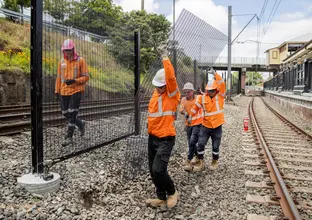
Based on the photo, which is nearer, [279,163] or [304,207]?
[304,207]

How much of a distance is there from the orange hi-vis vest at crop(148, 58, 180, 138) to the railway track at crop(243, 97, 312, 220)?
1551 millimetres

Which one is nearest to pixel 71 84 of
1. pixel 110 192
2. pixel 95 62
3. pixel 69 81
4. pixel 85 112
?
pixel 69 81

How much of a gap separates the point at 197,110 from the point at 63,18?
293 centimetres

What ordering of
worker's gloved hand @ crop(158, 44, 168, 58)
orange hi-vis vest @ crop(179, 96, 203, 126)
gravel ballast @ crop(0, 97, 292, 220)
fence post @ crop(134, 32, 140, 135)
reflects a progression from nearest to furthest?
1. gravel ballast @ crop(0, 97, 292, 220)
2. worker's gloved hand @ crop(158, 44, 168, 58)
3. orange hi-vis vest @ crop(179, 96, 203, 126)
4. fence post @ crop(134, 32, 140, 135)

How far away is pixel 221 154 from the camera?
7.55 meters

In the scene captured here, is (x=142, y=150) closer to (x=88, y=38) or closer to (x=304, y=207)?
(x=88, y=38)

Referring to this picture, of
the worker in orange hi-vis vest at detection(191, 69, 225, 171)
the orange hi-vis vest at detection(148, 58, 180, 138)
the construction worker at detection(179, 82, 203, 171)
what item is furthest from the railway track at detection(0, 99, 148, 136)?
the orange hi-vis vest at detection(148, 58, 180, 138)

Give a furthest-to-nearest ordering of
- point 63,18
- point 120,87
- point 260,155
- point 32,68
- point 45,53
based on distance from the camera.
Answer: point 260,155 → point 120,87 → point 63,18 → point 45,53 → point 32,68

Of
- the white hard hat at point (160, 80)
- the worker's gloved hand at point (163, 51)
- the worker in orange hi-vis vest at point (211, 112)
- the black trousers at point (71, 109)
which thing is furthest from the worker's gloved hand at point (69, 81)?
the worker in orange hi-vis vest at point (211, 112)

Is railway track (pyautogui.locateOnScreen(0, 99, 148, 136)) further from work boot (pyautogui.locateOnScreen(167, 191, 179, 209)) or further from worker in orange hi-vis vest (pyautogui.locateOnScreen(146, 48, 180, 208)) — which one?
work boot (pyautogui.locateOnScreen(167, 191, 179, 209))

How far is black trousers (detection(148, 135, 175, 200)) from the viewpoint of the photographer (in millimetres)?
4160

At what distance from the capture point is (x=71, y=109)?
5473 millimetres

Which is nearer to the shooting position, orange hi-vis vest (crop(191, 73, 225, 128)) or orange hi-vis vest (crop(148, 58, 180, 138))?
orange hi-vis vest (crop(148, 58, 180, 138))

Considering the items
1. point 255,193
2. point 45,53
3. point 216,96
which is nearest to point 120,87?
point 216,96
